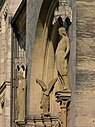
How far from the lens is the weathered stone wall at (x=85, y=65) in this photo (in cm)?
1666

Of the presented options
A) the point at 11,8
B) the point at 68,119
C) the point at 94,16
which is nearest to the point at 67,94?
the point at 68,119

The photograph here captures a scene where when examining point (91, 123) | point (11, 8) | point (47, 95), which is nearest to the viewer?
point (91, 123)

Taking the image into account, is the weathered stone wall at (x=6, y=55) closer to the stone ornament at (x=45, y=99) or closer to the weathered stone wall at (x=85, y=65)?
the stone ornament at (x=45, y=99)

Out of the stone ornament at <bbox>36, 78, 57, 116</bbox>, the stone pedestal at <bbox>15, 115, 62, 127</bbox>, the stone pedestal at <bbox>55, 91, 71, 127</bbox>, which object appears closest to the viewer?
the stone pedestal at <bbox>55, 91, 71, 127</bbox>

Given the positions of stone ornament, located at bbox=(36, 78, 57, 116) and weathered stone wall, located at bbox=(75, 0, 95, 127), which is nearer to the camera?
weathered stone wall, located at bbox=(75, 0, 95, 127)

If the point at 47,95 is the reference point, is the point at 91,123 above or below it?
below

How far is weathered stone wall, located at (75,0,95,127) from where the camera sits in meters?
16.7

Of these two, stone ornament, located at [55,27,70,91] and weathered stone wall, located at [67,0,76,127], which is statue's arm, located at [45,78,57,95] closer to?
stone ornament, located at [55,27,70,91]

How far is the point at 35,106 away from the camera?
22422 mm

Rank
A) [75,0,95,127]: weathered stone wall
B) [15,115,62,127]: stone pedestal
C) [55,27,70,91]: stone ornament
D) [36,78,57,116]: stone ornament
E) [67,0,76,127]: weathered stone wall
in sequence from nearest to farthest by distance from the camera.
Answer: [75,0,95,127]: weathered stone wall < [67,0,76,127]: weathered stone wall < [55,27,70,91]: stone ornament < [15,115,62,127]: stone pedestal < [36,78,57,116]: stone ornament

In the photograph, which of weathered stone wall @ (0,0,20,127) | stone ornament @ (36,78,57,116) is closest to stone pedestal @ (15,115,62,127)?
stone ornament @ (36,78,57,116)

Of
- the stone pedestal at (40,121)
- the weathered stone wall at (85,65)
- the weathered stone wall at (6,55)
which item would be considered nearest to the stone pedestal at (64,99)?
the weathered stone wall at (85,65)

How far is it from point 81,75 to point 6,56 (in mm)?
17386

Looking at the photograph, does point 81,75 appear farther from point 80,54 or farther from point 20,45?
point 20,45
